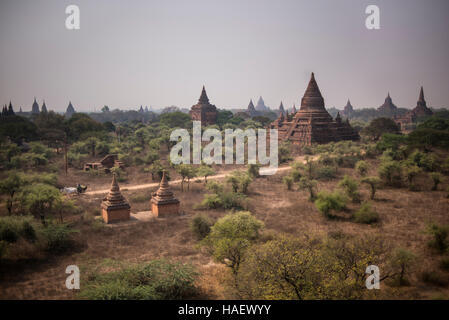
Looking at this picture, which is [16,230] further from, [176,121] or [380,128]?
[176,121]

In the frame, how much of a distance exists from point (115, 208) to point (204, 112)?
5038cm

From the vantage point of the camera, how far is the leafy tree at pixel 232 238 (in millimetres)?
14406

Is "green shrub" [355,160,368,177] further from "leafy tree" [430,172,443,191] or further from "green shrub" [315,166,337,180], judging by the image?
"leafy tree" [430,172,443,191]

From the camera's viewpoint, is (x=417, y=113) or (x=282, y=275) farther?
(x=417, y=113)

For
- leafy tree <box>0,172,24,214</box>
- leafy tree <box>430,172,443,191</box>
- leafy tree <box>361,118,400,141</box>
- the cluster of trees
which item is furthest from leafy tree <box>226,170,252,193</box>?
leafy tree <box>361,118,400,141</box>

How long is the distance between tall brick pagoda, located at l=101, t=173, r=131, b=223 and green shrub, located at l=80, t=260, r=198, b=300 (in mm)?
7527

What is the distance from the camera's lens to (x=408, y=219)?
68.8 feet

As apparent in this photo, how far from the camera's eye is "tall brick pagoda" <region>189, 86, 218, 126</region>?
6931 centimetres

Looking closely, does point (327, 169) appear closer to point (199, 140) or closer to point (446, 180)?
point (446, 180)

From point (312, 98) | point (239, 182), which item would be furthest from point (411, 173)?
point (312, 98)

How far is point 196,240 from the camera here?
18.5 metres

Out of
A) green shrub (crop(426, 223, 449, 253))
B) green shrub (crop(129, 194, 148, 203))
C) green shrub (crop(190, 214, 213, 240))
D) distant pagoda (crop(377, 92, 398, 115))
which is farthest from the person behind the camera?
distant pagoda (crop(377, 92, 398, 115))
